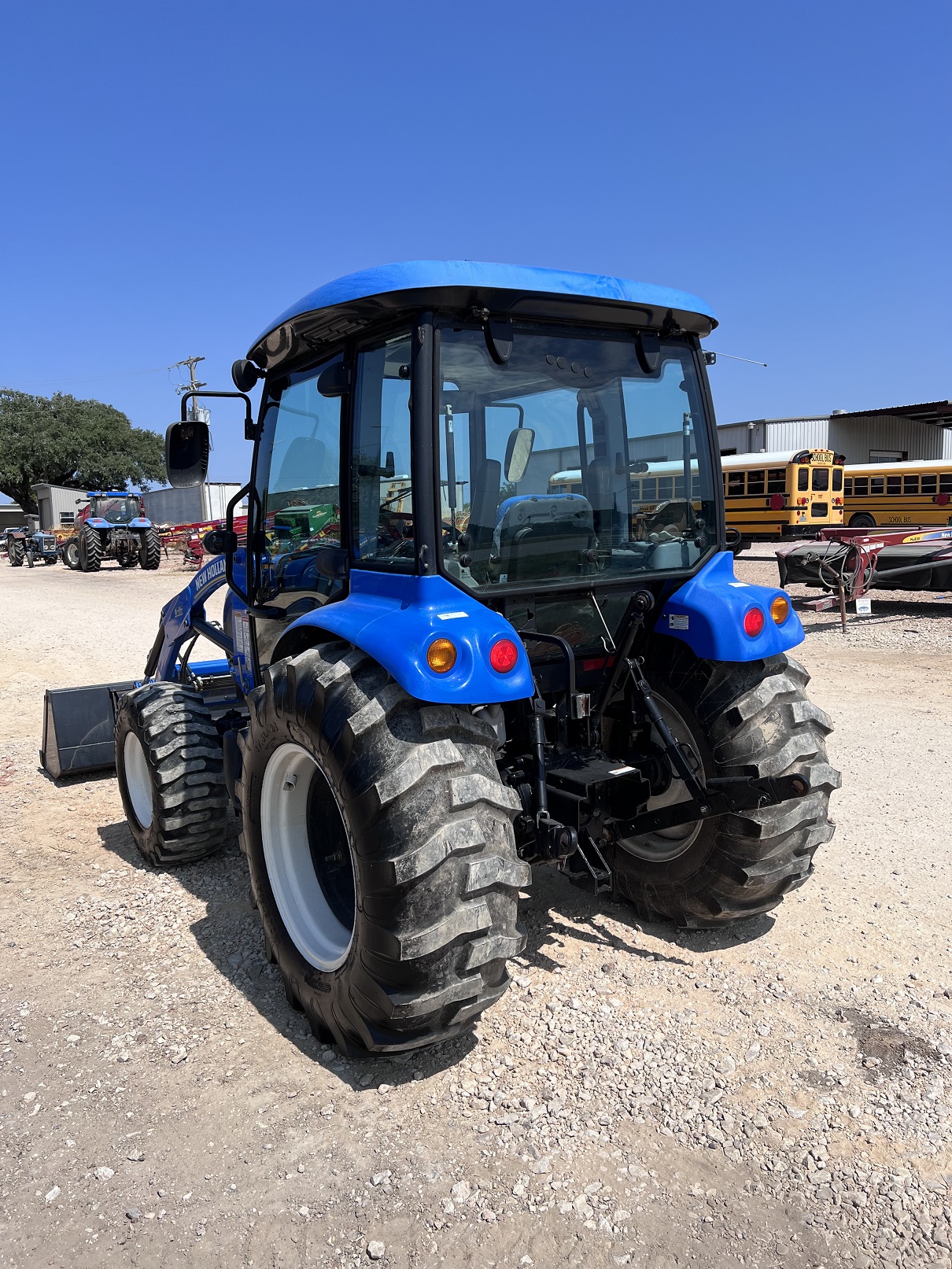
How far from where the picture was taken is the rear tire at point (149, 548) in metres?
26.9

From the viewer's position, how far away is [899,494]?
25703mm

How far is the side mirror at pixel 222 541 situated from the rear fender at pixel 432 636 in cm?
154

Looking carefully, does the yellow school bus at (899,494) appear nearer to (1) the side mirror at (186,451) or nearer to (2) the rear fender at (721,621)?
(2) the rear fender at (721,621)

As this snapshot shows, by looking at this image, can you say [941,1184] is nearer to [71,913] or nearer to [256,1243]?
[256,1243]

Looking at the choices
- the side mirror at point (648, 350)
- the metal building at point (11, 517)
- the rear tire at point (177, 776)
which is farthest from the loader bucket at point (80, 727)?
the metal building at point (11, 517)

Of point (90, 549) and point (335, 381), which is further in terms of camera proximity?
point (90, 549)

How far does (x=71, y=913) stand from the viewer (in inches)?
166

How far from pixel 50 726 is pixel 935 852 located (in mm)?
5501

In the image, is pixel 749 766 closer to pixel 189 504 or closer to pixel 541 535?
pixel 541 535

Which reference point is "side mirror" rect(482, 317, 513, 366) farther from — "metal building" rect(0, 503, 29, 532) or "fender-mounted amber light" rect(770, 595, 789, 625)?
"metal building" rect(0, 503, 29, 532)

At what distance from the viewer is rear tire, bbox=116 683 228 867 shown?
4453 mm

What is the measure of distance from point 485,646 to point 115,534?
87.8ft

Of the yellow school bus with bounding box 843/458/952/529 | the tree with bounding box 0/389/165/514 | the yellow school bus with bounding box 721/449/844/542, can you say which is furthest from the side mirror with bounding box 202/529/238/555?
the tree with bounding box 0/389/165/514

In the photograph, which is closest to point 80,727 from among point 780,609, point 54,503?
point 780,609
